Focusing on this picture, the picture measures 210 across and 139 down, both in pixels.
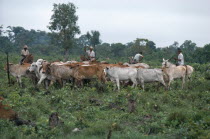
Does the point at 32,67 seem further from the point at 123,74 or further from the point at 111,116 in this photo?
the point at 111,116

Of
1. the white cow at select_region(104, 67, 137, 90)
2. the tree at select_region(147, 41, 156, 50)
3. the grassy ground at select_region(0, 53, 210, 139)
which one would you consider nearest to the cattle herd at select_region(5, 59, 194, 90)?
the white cow at select_region(104, 67, 137, 90)

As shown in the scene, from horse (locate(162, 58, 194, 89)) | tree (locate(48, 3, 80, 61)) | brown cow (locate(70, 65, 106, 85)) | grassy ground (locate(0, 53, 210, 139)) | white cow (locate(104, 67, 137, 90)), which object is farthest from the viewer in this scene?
tree (locate(48, 3, 80, 61))

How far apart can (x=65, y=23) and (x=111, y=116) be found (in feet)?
89.9

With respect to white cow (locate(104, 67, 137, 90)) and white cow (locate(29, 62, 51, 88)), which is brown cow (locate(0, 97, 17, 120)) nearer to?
white cow (locate(29, 62, 51, 88))

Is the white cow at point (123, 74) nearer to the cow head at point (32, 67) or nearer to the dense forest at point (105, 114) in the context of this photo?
the dense forest at point (105, 114)

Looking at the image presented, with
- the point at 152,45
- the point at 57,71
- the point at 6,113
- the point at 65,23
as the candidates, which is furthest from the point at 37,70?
the point at 152,45

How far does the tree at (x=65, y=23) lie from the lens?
120ft

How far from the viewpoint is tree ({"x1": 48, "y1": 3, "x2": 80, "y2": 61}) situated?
36.5m

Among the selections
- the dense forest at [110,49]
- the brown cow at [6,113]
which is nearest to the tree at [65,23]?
the dense forest at [110,49]

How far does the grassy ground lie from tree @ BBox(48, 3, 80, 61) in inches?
884

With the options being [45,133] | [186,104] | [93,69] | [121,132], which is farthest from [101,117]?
[93,69]

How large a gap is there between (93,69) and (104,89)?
1750 mm

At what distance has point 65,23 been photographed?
36.5m

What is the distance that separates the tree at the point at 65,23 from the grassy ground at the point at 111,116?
22.4m
